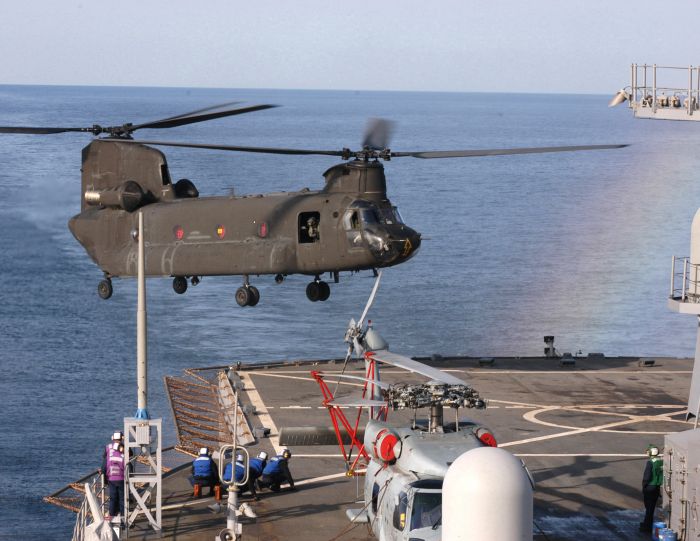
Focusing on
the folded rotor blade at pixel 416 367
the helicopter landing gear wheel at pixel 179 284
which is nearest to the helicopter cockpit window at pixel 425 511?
the folded rotor blade at pixel 416 367

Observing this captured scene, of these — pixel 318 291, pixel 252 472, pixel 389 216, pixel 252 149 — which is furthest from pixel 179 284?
pixel 252 472

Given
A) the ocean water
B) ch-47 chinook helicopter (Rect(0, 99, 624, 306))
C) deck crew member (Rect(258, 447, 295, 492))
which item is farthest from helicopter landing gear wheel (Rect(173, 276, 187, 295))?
deck crew member (Rect(258, 447, 295, 492))

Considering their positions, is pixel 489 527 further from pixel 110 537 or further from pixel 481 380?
pixel 481 380

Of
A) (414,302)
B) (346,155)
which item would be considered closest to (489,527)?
(346,155)

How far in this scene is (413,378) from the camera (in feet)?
177

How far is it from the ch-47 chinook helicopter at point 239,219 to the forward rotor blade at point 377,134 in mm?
49

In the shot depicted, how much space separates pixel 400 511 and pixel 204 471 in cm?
908

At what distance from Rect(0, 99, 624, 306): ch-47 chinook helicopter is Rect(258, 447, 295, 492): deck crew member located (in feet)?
31.2

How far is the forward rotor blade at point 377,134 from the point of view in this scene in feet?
142

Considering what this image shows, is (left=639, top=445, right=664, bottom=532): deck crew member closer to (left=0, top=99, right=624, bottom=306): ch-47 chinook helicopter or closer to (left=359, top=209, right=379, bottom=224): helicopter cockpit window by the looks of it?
(left=0, top=99, right=624, bottom=306): ch-47 chinook helicopter

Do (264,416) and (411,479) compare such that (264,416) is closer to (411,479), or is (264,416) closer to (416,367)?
(416,367)

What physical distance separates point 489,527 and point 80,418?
58548 mm

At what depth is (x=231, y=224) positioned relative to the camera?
1737 inches

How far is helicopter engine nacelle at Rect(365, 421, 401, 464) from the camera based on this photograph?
26906 millimetres
